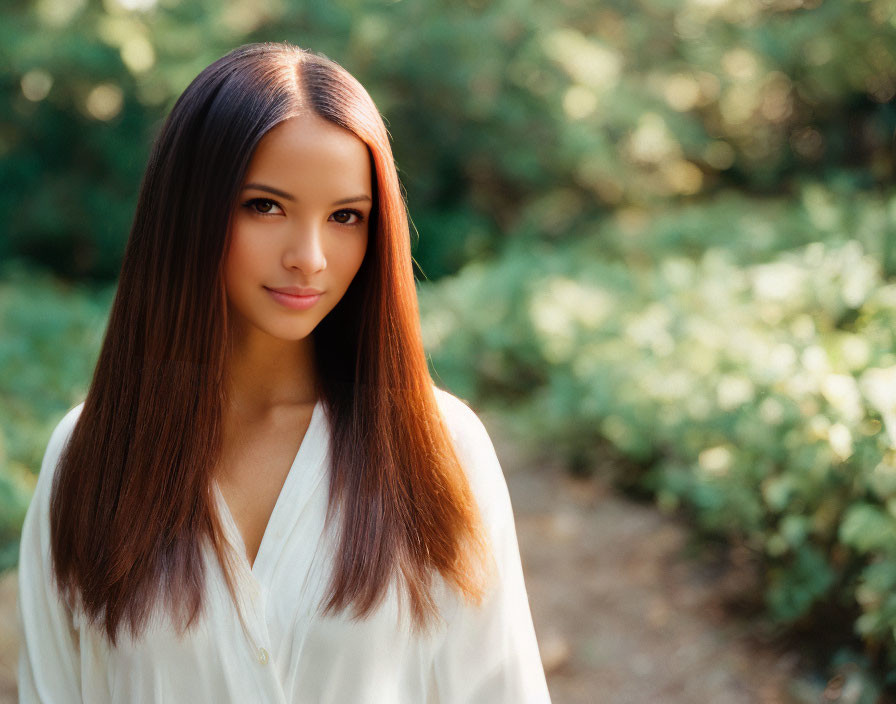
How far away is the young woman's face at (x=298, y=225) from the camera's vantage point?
51.1 inches

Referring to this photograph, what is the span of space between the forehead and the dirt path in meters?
2.42

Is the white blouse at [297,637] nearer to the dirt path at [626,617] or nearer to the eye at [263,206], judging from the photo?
the eye at [263,206]

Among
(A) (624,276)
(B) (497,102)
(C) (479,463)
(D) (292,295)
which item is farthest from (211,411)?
(B) (497,102)

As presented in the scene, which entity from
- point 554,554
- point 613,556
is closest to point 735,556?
point 613,556

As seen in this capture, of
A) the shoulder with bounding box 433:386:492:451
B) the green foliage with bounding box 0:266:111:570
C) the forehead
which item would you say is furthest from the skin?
the green foliage with bounding box 0:266:111:570

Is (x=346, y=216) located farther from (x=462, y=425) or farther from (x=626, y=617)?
(x=626, y=617)

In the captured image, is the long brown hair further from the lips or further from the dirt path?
the dirt path

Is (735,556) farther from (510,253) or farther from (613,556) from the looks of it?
(510,253)

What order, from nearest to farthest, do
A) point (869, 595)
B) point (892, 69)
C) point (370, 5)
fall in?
1. point (869, 595)
2. point (892, 69)
3. point (370, 5)

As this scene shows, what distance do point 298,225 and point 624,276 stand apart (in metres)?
4.64

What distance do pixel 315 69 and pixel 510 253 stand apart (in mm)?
5815

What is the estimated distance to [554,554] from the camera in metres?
3.91

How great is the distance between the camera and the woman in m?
1.33

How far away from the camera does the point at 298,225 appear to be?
4.37 ft
